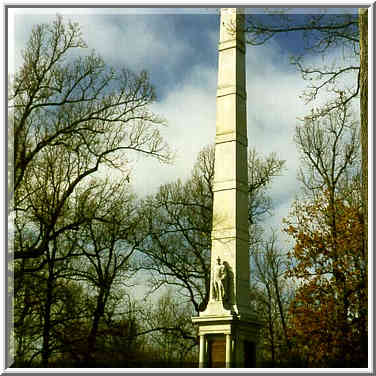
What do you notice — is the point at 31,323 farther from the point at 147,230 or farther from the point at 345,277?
the point at 345,277

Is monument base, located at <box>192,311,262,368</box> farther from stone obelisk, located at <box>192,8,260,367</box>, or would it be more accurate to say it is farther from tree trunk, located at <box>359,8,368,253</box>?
tree trunk, located at <box>359,8,368,253</box>

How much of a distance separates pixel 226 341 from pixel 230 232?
2442 mm

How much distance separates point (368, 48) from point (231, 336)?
24.9ft

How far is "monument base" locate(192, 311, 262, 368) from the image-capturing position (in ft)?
45.5

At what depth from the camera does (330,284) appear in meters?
17.6

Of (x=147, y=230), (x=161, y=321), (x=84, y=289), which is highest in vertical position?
(x=147, y=230)

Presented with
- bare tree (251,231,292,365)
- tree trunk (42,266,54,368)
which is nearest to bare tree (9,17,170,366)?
tree trunk (42,266,54,368)

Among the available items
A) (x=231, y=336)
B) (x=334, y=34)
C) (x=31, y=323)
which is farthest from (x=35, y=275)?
(x=334, y=34)

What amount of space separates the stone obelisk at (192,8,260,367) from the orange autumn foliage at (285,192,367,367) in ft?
10.3

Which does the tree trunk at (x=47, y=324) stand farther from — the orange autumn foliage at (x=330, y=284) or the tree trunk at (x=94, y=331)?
the orange autumn foliage at (x=330, y=284)

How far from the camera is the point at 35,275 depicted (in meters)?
12.4

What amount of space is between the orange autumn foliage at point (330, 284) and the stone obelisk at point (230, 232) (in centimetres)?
314

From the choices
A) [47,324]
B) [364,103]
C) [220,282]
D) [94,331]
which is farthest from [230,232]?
[364,103]

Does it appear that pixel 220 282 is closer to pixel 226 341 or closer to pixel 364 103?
pixel 226 341
